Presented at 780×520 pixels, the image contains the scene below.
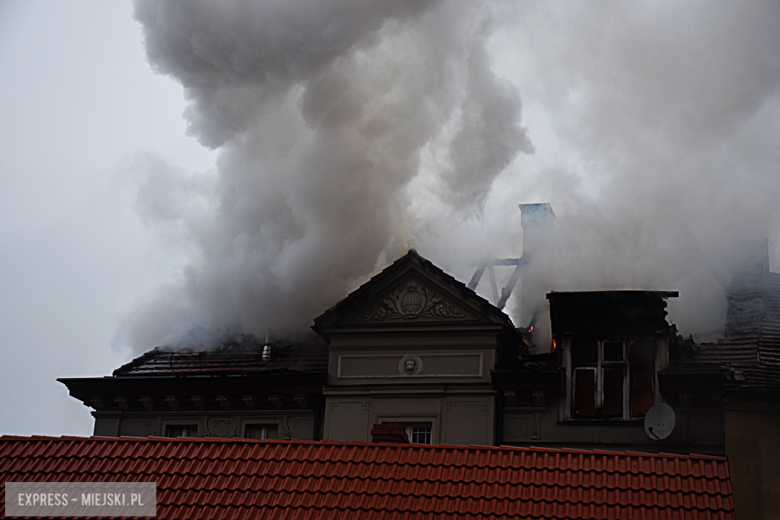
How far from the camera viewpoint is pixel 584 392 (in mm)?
18047

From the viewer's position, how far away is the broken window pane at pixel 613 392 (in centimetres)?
1772

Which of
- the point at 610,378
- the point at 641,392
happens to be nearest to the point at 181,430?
the point at 610,378

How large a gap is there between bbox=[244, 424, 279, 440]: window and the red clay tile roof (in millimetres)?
6194

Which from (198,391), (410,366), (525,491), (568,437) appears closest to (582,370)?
(568,437)

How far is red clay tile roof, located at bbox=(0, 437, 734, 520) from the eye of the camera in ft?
37.4

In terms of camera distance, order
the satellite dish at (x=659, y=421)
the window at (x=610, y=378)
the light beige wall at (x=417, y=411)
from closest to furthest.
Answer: the satellite dish at (x=659, y=421)
the window at (x=610, y=378)
the light beige wall at (x=417, y=411)

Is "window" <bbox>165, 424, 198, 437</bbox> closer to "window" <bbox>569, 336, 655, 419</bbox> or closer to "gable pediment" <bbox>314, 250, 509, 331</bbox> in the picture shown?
"gable pediment" <bbox>314, 250, 509, 331</bbox>

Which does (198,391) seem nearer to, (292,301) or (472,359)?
(292,301)

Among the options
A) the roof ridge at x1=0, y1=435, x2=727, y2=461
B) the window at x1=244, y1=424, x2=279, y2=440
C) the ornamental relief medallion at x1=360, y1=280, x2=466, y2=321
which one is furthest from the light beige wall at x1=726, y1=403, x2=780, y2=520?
the window at x1=244, y1=424, x2=279, y2=440

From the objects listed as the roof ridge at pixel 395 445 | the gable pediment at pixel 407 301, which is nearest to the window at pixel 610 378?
the gable pediment at pixel 407 301

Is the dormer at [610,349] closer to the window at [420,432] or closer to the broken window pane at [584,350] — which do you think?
the broken window pane at [584,350]

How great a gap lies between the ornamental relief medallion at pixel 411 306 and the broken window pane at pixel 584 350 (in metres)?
2.44

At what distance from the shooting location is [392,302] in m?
19.5

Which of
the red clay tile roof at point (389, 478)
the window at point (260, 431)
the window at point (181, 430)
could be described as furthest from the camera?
the window at point (181, 430)
